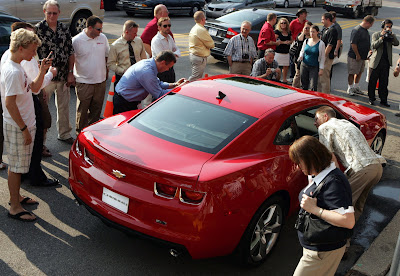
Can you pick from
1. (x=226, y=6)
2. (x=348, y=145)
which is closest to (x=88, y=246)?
(x=348, y=145)

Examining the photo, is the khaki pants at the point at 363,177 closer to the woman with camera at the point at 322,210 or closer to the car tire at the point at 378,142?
the woman with camera at the point at 322,210

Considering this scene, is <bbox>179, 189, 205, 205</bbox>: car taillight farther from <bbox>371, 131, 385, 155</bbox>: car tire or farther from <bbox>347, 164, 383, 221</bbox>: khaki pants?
<bbox>371, 131, 385, 155</bbox>: car tire

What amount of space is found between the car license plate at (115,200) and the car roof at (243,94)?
4.66ft

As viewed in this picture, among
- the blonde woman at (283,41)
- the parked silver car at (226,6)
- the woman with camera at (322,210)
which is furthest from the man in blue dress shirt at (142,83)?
the parked silver car at (226,6)

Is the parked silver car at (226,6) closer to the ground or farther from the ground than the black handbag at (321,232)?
farther from the ground

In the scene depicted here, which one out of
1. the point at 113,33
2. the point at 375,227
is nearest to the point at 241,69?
the point at 375,227

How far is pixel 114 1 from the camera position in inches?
904

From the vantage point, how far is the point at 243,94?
5.13 meters

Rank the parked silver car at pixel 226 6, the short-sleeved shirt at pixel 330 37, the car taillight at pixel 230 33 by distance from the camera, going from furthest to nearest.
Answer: the parked silver car at pixel 226 6, the car taillight at pixel 230 33, the short-sleeved shirt at pixel 330 37

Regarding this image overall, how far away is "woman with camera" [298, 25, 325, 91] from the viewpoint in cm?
972

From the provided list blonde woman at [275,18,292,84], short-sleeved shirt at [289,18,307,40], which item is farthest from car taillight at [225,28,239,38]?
blonde woman at [275,18,292,84]

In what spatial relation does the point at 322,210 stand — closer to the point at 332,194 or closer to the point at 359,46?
the point at 332,194

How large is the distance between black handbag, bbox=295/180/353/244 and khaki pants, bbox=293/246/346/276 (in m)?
0.11

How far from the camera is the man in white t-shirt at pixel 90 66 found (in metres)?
7.16
